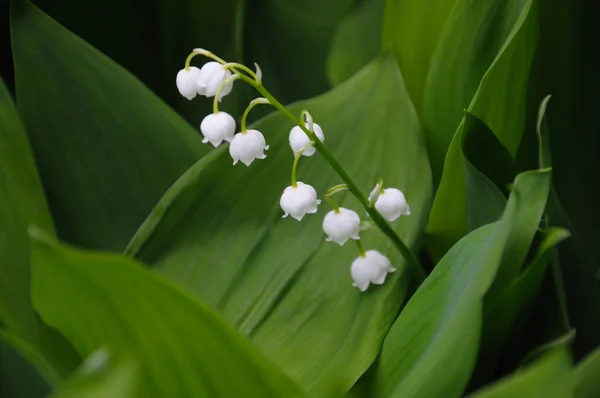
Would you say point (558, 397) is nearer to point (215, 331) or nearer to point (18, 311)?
point (215, 331)

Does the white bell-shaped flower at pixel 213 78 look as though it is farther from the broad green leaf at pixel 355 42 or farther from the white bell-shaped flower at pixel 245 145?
the broad green leaf at pixel 355 42

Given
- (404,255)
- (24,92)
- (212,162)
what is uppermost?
(24,92)

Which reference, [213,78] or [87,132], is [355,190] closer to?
[213,78]

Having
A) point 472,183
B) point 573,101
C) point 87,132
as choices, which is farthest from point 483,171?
point 87,132

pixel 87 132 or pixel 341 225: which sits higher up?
pixel 87 132

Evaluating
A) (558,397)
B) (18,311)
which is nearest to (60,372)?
(18,311)

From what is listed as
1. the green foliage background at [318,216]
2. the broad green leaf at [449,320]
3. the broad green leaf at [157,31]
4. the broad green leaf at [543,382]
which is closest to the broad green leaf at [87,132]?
the green foliage background at [318,216]

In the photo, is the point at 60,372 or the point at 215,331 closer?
the point at 215,331
